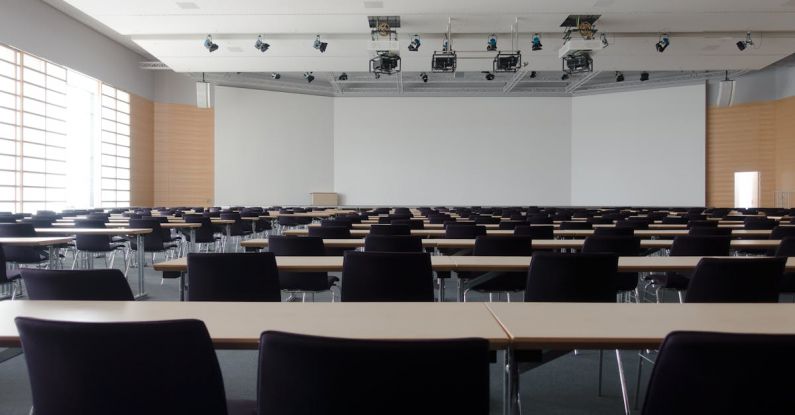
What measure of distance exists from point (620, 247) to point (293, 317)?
139 inches

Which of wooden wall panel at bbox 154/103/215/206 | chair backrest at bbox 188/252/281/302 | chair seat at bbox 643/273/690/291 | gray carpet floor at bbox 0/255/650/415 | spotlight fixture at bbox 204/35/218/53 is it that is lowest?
gray carpet floor at bbox 0/255/650/415

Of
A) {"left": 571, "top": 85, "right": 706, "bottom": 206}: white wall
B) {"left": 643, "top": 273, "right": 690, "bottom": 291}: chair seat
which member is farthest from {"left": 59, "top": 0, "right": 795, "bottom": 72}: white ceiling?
{"left": 643, "top": 273, "right": 690, "bottom": 291}: chair seat

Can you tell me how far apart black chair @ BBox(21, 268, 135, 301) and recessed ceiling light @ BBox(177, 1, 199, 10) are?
9798 millimetres

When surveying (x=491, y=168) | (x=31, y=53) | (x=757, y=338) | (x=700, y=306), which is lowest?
(x=700, y=306)

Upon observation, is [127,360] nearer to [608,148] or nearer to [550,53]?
[550,53]

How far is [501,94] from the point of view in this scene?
2050 cm

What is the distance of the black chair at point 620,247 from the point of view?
4.56 m

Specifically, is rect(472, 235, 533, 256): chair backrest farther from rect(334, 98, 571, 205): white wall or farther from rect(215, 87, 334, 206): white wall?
rect(215, 87, 334, 206): white wall

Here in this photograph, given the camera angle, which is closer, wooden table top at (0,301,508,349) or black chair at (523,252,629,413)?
wooden table top at (0,301,508,349)

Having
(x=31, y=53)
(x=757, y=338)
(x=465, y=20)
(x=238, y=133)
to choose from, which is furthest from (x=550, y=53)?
(x=757, y=338)

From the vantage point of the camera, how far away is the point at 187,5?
10.9m

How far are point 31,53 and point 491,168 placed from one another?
14.7 meters

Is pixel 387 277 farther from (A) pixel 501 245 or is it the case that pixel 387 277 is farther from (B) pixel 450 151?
(B) pixel 450 151

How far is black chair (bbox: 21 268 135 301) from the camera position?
7.90ft
